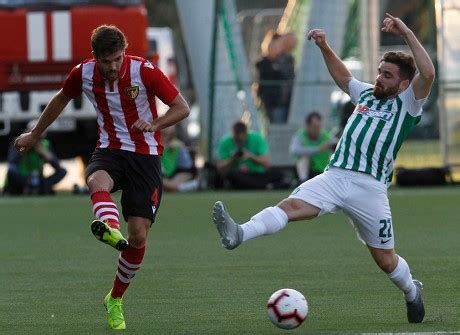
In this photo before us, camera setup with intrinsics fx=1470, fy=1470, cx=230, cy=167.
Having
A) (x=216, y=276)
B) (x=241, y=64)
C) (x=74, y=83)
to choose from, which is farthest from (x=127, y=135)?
(x=241, y=64)

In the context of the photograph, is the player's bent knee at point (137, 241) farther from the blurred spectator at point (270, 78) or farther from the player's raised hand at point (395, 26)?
the blurred spectator at point (270, 78)

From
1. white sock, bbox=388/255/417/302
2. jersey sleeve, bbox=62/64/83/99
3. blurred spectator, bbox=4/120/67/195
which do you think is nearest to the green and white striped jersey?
white sock, bbox=388/255/417/302

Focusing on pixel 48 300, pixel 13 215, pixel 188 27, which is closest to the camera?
pixel 48 300

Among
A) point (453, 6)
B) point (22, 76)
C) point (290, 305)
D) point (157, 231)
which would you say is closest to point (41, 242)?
point (157, 231)

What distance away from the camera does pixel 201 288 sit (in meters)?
10.8

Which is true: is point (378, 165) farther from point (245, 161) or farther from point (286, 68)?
point (286, 68)

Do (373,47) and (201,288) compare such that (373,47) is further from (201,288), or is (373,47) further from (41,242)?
(201,288)

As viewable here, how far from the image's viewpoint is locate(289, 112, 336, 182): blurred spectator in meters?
21.9

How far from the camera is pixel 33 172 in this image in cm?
2225

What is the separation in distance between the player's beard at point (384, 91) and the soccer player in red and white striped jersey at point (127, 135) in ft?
3.95

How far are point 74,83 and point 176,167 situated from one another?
13262mm

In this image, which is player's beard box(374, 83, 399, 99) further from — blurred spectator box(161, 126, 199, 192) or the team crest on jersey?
blurred spectator box(161, 126, 199, 192)

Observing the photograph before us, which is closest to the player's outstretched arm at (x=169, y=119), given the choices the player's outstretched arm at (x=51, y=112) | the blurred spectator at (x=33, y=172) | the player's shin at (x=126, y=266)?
the player's outstretched arm at (x=51, y=112)

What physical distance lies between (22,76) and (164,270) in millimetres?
11452
